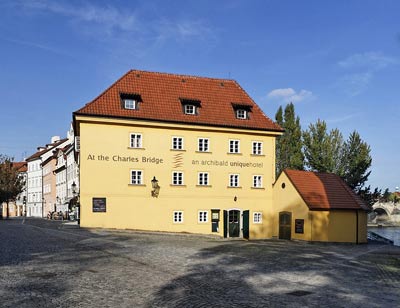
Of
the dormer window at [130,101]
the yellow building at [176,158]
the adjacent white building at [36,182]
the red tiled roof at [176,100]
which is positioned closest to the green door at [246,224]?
the yellow building at [176,158]

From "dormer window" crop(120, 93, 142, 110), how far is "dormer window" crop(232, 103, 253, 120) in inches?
314

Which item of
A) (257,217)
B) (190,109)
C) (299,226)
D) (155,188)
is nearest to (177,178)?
(155,188)

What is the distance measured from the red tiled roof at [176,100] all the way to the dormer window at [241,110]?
258 mm

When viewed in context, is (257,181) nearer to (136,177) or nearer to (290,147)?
(136,177)

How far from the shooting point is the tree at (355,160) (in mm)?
61531

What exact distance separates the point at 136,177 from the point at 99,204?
3.21 metres

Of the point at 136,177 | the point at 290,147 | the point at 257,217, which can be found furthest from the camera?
the point at 290,147

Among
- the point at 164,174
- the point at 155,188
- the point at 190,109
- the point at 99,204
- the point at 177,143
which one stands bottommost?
the point at 99,204

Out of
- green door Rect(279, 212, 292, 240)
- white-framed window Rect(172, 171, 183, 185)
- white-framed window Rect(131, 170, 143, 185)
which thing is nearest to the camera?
white-framed window Rect(131, 170, 143, 185)

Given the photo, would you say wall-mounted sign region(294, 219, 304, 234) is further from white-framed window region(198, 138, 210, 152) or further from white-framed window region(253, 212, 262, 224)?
white-framed window region(198, 138, 210, 152)

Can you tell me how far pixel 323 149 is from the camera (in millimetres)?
60531

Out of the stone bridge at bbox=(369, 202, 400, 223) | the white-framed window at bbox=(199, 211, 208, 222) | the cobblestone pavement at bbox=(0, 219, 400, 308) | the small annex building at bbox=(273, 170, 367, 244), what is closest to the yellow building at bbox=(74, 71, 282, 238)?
the white-framed window at bbox=(199, 211, 208, 222)

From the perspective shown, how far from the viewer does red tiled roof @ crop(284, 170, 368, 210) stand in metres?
30.6

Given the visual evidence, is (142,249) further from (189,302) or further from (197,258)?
(189,302)
